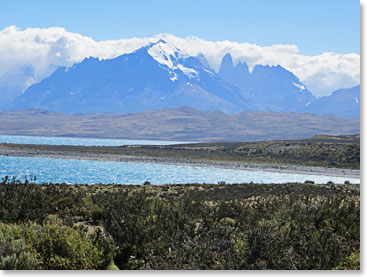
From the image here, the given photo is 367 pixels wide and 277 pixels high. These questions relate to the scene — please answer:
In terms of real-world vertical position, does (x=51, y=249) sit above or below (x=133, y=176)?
above

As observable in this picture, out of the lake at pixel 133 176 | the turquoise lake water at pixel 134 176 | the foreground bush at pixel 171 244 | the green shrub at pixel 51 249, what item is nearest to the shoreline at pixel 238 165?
the lake at pixel 133 176

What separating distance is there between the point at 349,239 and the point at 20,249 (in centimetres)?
651

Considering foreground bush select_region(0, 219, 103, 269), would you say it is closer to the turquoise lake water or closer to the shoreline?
the turquoise lake water

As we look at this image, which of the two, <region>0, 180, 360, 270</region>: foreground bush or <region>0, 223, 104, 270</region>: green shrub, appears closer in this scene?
<region>0, 223, 104, 270</region>: green shrub

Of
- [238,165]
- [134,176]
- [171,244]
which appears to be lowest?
[134,176]

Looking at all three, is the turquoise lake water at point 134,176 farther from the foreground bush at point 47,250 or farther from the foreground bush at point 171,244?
the foreground bush at point 47,250

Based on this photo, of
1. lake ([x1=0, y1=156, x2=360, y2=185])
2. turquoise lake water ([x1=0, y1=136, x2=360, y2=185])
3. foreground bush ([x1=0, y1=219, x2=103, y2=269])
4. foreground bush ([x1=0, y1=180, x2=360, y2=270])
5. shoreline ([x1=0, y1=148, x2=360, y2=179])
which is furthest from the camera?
shoreline ([x1=0, y1=148, x2=360, y2=179])

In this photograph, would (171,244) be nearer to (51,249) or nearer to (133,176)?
(51,249)

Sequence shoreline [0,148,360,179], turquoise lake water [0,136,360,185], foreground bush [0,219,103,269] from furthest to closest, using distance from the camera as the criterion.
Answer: shoreline [0,148,360,179] < turquoise lake water [0,136,360,185] < foreground bush [0,219,103,269]

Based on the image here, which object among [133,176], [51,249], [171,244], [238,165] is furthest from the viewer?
[238,165]

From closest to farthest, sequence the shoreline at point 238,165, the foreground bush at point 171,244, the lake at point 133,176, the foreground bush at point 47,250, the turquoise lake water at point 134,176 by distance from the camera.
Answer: the foreground bush at point 47,250
the foreground bush at point 171,244
the lake at point 133,176
the turquoise lake water at point 134,176
the shoreline at point 238,165

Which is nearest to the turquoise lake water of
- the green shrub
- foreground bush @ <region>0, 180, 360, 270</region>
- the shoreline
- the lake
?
the lake

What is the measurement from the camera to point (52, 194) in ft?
49.2

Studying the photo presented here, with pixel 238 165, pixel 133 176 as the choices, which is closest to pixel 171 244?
pixel 133 176
